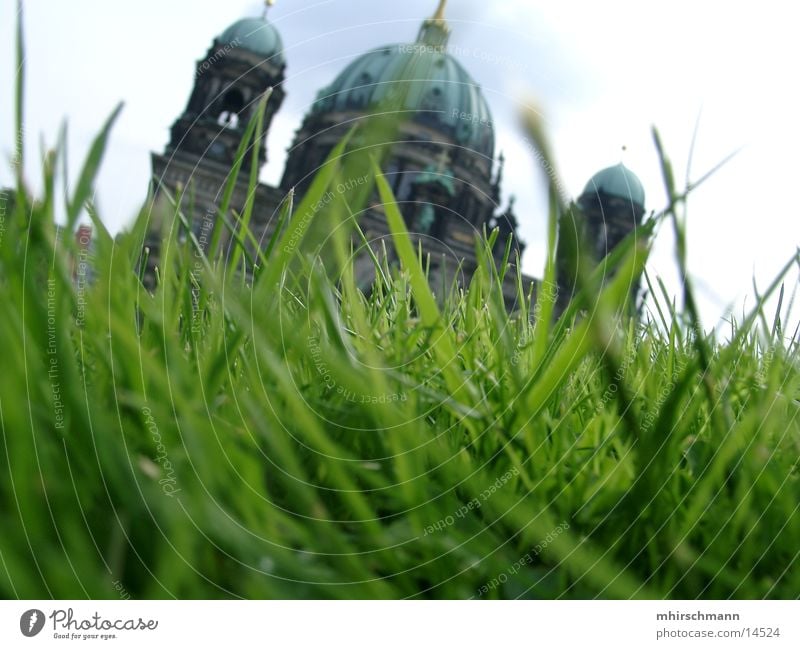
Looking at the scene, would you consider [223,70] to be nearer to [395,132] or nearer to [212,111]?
[212,111]

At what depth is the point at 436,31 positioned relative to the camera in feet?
1.22

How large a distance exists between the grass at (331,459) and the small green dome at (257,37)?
11 centimetres

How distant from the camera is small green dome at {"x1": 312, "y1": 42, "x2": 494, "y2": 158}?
311mm

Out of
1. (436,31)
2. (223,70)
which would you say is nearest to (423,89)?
(436,31)

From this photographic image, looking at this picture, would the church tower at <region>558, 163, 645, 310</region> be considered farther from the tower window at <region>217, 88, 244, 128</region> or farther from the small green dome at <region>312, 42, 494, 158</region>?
the tower window at <region>217, 88, 244, 128</region>

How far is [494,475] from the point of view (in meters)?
0.24

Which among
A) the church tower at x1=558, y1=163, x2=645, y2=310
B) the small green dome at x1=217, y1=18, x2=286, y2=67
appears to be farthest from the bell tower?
the church tower at x1=558, y1=163, x2=645, y2=310

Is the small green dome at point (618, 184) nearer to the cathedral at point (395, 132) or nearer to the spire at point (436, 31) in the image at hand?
the cathedral at point (395, 132)

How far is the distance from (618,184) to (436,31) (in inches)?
5.0

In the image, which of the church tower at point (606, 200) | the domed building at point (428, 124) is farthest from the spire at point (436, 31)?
the church tower at point (606, 200)

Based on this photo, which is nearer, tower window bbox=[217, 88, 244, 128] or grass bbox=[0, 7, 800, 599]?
grass bbox=[0, 7, 800, 599]

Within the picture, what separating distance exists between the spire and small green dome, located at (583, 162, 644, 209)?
0.36 ft
